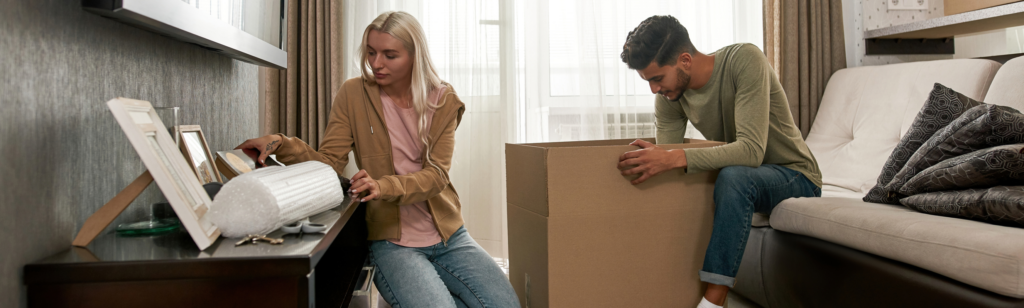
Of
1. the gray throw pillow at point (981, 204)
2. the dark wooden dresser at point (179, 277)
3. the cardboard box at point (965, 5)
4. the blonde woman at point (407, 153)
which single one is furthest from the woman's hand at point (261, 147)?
the cardboard box at point (965, 5)

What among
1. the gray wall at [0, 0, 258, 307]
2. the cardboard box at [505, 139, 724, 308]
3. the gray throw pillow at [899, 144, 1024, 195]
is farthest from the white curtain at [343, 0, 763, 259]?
the gray wall at [0, 0, 258, 307]

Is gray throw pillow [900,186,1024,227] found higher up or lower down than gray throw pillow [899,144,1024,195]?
lower down

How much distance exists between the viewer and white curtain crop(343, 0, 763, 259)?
2510mm

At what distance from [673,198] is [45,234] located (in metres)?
1.17

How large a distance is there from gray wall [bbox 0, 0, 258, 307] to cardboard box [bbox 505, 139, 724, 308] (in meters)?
0.76

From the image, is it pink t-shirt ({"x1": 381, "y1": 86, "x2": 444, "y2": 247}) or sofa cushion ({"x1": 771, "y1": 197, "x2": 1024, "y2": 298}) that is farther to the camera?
pink t-shirt ({"x1": 381, "y1": 86, "x2": 444, "y2": 247})

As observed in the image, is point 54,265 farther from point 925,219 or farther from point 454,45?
point 454,45

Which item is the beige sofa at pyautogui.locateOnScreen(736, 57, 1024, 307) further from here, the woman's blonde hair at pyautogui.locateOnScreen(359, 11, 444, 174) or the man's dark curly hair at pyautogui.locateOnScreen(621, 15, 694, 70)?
the woman's blonde hair at pyautogui.locateOnScreen(359, 11, 444, 174)

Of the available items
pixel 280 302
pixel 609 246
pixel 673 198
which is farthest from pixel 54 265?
pixel 673 198

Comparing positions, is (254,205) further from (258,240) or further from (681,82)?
(681,82)

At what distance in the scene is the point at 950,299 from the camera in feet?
3.46

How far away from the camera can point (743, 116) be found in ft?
4.73

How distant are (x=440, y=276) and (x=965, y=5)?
2.42 metres

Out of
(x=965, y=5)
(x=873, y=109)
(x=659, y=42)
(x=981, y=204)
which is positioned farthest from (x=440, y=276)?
(x=965, y=5)
